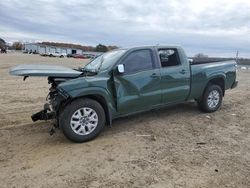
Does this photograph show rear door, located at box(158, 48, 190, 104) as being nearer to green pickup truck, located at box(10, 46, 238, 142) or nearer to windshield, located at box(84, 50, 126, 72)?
green pickup truck, located at box(10, 46, 238, 142)

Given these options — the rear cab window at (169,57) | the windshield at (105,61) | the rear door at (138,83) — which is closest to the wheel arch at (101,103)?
the rear door at (138,83)

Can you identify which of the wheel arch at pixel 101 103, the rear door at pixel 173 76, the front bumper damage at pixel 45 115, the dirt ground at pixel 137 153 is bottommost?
the dirt ground at pixel 137 153

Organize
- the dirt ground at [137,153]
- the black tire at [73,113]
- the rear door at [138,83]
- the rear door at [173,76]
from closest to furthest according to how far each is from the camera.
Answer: the dirt ground at [137,153]
the black tire at [73,113]
the rear door at [138,83]
the rear door at [173,76]

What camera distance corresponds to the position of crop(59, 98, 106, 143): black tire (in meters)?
5.77

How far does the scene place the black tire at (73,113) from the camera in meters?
5.77

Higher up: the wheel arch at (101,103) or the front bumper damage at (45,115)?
the wheel arch at (101,103)

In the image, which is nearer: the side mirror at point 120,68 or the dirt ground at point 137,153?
the dirt ground at point 137,153

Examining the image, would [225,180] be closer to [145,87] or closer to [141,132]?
[141,132]

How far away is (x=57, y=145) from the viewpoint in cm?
581

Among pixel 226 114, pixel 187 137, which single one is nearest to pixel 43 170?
pixel 187 137

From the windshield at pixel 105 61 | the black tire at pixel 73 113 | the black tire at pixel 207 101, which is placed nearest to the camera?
the black tire at pixel 73 113

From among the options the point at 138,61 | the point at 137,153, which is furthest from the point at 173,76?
the point at 137,153

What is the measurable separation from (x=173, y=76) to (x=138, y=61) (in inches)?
38.2

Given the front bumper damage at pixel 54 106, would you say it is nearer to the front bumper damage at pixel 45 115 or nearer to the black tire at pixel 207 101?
the front bumper damage at pixel 45 115
